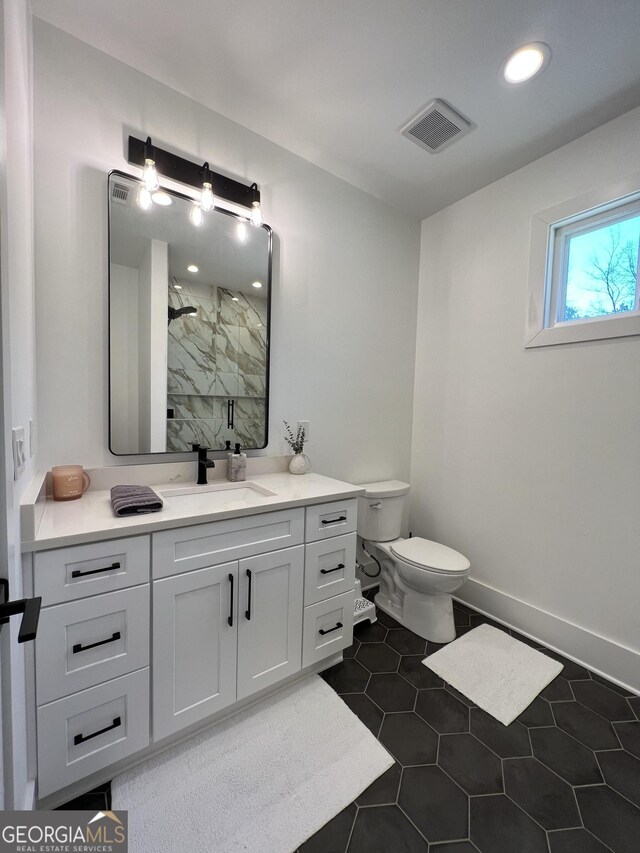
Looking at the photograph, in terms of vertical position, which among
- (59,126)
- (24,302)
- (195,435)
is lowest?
(195,435)

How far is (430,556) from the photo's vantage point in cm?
202

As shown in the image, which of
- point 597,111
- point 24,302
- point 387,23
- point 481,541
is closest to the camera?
point 24,302

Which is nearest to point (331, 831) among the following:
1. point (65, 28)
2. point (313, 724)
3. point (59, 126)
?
point (313, 724)

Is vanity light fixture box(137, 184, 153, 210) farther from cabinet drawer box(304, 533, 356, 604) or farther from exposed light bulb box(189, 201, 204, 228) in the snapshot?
cabinet drawer box(304, 533, 356, 604)

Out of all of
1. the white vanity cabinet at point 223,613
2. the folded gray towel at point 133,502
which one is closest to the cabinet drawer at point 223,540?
the white vanity cabinet at point 223,613

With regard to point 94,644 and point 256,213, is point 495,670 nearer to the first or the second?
point 94,644

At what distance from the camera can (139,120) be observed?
1535 mm

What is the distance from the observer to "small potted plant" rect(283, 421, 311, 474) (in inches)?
78.4

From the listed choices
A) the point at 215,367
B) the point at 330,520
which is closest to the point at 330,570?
the point at 330,520

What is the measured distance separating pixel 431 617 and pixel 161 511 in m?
1.62

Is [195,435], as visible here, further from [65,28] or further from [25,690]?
[65,28]

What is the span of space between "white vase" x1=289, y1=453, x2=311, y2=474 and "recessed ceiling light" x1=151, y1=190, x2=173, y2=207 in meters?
1.39

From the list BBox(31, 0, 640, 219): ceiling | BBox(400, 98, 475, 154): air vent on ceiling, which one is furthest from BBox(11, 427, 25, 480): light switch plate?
BBox(400, 98, 475, 154): air vent on ceiling

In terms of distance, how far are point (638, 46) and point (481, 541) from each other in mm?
2452
